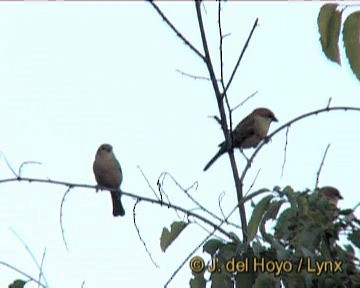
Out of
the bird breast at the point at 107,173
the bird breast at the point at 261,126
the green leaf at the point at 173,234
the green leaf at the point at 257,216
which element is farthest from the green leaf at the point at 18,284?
the bird breast at the point at 107,173

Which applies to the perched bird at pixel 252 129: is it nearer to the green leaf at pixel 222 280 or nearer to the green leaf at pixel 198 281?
the green leaf at pixel 198 281

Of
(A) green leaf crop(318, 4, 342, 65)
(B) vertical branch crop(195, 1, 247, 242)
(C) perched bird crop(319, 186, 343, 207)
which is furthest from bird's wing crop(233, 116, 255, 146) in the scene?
(A) green leaf crop(318, 4, 342, 65)

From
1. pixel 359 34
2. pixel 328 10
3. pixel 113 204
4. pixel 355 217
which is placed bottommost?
pixel 355 217

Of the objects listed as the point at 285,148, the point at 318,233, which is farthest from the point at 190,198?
the point at 318,233

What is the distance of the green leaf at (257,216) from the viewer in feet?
7.39

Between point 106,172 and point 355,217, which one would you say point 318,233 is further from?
point 106,172

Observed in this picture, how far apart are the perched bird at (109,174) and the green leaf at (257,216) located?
674 centimetres

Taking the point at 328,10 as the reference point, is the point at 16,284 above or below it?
below

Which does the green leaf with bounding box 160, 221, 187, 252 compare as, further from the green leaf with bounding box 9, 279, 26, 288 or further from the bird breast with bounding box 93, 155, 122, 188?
the bird breast with bounding box 93, 155, 122, 188

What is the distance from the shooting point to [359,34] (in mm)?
1938

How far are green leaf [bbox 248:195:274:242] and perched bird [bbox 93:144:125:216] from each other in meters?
6.74

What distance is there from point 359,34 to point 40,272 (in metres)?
1.40

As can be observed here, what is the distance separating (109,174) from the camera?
9.21m

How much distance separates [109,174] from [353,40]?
743cm
